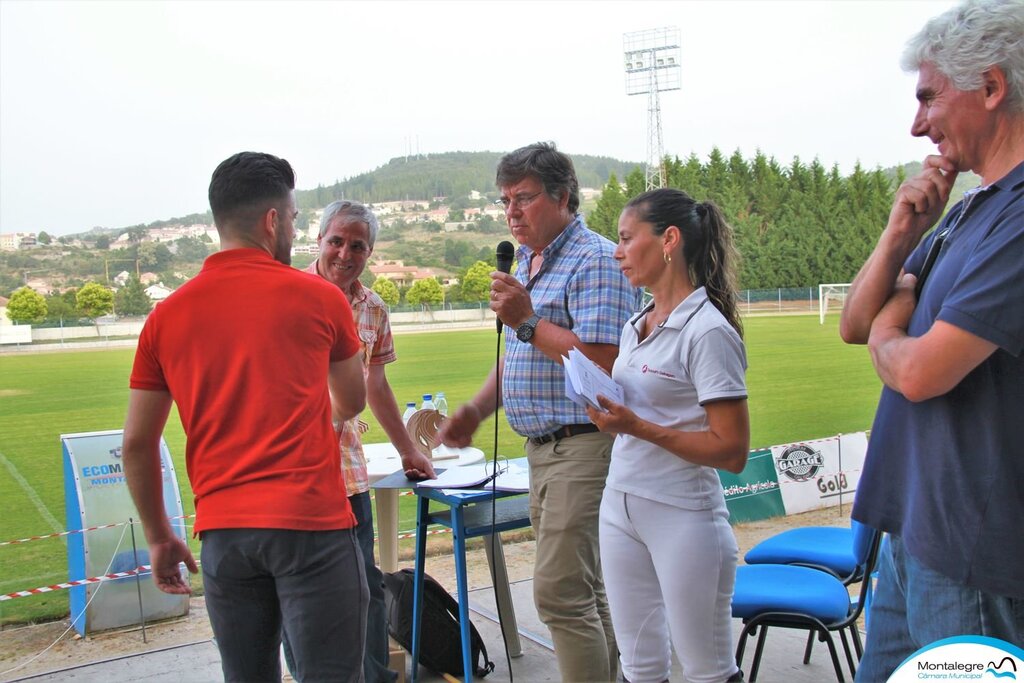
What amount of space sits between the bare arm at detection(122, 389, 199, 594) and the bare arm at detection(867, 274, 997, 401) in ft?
4.72

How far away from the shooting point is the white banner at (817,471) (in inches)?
253

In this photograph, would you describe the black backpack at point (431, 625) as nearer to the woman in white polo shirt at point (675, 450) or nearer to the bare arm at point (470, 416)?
the bare arm at point (470, 416)

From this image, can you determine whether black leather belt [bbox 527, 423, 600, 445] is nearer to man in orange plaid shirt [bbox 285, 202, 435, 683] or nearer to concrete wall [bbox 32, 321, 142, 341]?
man in orange plaid shirt [bbox 285, 202, 435, 683]

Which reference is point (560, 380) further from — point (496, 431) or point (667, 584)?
point (667, 584)

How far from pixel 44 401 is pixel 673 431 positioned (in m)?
21.9

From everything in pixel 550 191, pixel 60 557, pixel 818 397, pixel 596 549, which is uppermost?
pixel 550 191

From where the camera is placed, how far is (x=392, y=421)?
3111 mm

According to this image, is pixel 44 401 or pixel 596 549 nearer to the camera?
pixel 596 549

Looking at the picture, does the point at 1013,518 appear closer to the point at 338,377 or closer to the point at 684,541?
the point at 684,541

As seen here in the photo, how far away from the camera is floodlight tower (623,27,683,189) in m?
44.1

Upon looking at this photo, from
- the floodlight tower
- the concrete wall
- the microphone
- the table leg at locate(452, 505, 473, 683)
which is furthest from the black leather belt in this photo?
the floodlight tower

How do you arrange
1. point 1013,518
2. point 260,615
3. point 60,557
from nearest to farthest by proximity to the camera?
point 1013,518 < point 260,615 < point 60,557

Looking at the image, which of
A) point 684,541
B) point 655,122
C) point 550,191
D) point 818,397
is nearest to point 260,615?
point 684,541

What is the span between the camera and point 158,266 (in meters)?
20.1
